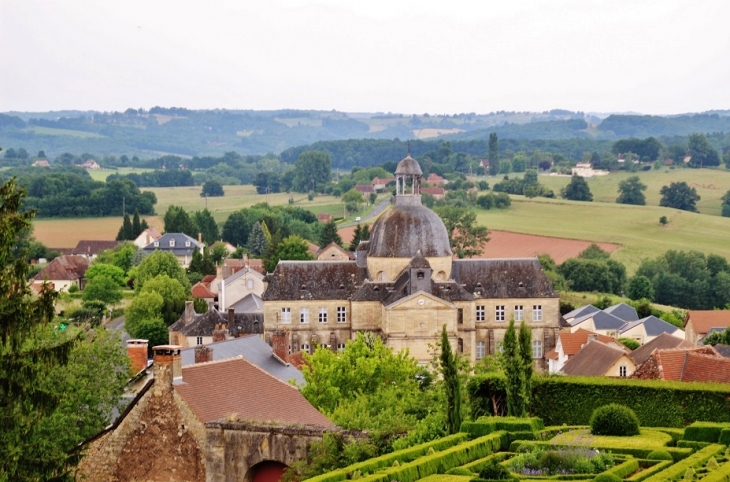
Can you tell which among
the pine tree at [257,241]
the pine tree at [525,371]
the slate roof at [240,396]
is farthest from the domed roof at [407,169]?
the pine tree at [257,241]

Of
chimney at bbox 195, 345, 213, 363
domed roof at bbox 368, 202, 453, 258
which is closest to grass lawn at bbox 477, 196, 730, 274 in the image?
domed roof at bbox 368, 202, 453, 258

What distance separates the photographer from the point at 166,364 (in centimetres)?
3719

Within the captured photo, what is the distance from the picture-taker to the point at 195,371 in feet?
127

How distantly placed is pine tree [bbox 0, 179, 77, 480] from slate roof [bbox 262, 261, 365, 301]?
54063 millimetres

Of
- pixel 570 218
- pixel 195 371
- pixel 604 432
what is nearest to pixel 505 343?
pixel 604 432

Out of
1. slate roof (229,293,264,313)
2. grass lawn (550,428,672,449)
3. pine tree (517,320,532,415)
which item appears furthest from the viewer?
slate roof (229,293,264,313)

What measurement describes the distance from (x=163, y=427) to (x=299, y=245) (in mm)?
93601

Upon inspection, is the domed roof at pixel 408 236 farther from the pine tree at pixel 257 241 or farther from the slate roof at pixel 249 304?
the pine tree at pixel 257 241

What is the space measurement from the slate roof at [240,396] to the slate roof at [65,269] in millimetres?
102142

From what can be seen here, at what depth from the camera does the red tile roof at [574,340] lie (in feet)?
268

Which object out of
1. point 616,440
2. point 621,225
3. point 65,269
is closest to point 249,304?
point 65,269

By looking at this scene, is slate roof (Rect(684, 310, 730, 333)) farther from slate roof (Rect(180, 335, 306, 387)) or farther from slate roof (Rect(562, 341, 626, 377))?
slate roof (Rect(180, 335, 306, 387))

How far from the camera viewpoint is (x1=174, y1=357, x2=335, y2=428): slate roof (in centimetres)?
3784

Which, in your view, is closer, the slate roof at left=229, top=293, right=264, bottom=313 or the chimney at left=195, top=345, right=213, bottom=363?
the chimney at left=195, top=345, right=213, bottom=363
